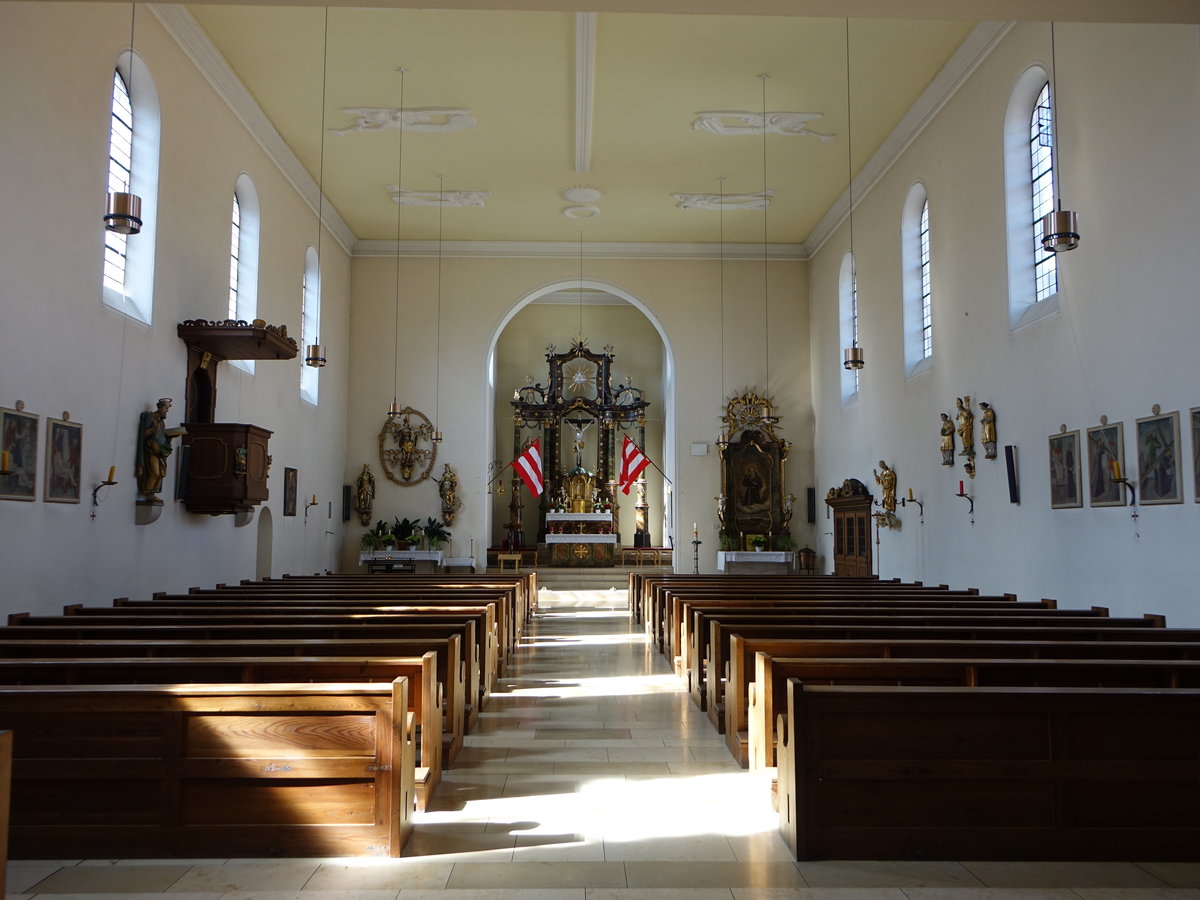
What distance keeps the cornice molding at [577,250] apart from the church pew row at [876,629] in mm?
14573

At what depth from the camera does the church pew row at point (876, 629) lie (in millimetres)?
6570

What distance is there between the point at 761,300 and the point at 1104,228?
1227 centimetres

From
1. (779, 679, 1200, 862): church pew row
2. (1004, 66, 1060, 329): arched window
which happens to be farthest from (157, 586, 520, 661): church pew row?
(1004, 66, 1060, 329): arched window

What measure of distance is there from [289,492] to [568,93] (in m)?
7.92

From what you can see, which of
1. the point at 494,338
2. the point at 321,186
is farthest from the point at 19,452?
the point at 494,338

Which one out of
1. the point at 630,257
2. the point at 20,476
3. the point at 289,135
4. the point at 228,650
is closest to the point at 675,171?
the point at 630,257

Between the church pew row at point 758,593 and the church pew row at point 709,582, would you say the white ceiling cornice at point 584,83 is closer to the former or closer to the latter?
the church pew row at point 758,593

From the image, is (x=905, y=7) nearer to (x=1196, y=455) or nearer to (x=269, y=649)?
(x=1196, y=455)

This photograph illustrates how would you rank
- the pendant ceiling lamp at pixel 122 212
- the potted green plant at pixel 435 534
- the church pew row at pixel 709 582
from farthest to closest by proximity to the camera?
the potted green plant at pixel 435 534 → the church pew row at pixel 709 582 → the pendant ceiling lamp at pixel 122 212

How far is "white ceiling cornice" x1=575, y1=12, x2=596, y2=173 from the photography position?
12031 millimetres

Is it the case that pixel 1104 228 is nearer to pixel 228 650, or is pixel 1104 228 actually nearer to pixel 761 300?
pixel 228 650

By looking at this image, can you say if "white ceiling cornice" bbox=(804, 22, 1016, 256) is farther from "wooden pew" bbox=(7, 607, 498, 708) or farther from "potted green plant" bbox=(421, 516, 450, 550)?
"potted green plant" bbox=(421, 516, 450, 550)

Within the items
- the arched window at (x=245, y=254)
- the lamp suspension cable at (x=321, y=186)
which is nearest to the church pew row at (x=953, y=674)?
the lamp suspension cable at (x=321, y=186)

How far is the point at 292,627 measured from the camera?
6750mm
